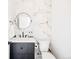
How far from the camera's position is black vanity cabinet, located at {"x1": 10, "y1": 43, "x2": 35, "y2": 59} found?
2443mm

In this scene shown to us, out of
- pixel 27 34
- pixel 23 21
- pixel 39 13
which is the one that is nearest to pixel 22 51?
pixel 27 34

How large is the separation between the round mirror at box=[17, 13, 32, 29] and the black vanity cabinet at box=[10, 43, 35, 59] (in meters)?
0.82

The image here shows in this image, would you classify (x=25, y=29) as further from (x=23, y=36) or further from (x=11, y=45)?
(x=11, y=45)

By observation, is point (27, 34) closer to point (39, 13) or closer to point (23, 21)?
point (23, 21)

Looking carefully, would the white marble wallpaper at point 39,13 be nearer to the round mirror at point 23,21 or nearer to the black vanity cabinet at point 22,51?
the round mirror at point 23,21

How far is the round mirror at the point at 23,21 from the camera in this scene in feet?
10.4

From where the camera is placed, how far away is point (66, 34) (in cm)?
222

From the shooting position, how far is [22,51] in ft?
8.11

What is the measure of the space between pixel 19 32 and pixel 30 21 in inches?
16.8

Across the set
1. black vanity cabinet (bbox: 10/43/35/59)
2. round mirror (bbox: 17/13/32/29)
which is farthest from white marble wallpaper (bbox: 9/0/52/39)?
black vanity cabinet (bbox: 10/43/35/59)

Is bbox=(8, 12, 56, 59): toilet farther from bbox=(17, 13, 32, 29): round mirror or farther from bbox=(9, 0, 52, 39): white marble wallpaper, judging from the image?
bbox=(9, 0, 52, 39): white marble wallpaper
